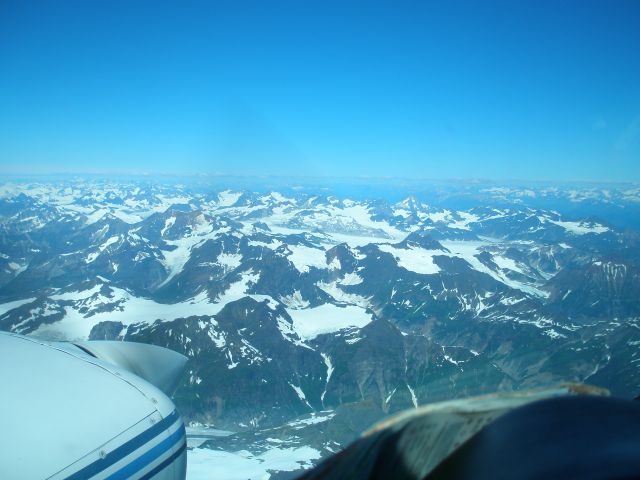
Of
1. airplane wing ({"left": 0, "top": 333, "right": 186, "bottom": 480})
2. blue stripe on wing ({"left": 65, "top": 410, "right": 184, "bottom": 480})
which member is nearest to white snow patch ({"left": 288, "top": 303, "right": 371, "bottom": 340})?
airplane wing ({"left": 0, "top": 333, "right": 186, "bottom": 480})

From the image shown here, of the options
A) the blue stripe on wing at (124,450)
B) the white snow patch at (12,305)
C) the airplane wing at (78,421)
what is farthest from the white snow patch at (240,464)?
the white snow patch at (12,305)

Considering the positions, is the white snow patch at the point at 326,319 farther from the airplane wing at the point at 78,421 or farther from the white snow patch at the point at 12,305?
the airplane wing at the point at 78,421

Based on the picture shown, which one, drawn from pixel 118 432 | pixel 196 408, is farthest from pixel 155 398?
pixel 196 408

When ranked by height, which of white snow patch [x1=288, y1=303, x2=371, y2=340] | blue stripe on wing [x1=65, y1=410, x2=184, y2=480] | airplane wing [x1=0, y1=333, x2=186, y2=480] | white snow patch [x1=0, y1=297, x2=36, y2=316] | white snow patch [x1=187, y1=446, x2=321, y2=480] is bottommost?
white snow patch [x1=288, y1=303, x2=371, y2=340]

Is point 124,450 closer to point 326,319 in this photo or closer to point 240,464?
point 240,464

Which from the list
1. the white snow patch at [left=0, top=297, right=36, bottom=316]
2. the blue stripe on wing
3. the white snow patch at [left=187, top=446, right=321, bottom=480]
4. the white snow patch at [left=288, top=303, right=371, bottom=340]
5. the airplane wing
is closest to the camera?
the airplane wing

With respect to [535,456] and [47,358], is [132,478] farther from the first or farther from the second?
[535,456]

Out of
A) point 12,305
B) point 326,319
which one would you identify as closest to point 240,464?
point 326,319

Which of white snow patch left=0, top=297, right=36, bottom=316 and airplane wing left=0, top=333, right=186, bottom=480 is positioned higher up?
airplane wing left=0, top=333, right=186, bottom=480

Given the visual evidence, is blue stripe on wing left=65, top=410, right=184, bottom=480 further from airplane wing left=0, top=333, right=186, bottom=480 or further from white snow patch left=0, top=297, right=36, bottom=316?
white snow patch left=0, top=297, right=36, bottom=316

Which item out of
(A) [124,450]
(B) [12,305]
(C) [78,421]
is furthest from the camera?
(B) [12,305]

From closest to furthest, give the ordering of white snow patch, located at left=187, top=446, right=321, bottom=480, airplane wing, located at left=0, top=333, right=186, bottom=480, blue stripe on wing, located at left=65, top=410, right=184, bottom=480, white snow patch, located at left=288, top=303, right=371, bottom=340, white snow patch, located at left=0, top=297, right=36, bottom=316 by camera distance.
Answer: airplane wing, located at left=0, top=333, right=186, bottom=480, blue stripe on wing, located at left=65, top=410, right=184, bottom=480, white snow patch, located at left=187, top=446, right=321, bottom=480, white snow patch, located at left=0, top=297, right=36, bottom=316, white snow patch, located at left=288, top=303, right=371, bottom=340
